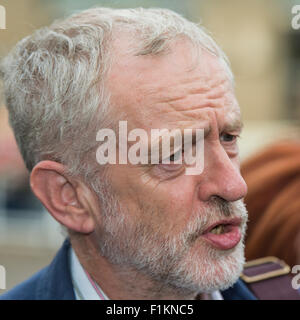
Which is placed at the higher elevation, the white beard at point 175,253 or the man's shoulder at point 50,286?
the white beard at point 175,253

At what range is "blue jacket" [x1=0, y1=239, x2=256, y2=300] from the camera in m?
1.89

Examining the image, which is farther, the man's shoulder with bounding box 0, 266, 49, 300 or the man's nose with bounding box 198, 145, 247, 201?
the man's shoulder with bounding box 0, 266, 49, 300

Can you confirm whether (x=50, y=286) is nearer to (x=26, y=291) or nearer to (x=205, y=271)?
(x=26, y=291)

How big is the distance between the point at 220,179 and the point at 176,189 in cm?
16

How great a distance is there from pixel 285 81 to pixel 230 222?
9.10m

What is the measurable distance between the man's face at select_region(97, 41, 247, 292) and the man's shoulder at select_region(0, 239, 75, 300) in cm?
29

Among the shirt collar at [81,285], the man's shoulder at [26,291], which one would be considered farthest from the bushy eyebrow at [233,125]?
the man's shoulder at [26,291]

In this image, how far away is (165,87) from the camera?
1.74 m

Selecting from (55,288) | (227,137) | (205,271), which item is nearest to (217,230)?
(205,271)

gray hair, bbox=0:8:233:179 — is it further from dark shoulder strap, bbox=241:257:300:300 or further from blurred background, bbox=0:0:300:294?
blurred background, bbox=0:0:300:294

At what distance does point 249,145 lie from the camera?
700 cm

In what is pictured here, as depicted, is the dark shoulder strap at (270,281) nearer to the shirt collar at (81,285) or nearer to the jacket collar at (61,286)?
the jacket collar at (61,286)

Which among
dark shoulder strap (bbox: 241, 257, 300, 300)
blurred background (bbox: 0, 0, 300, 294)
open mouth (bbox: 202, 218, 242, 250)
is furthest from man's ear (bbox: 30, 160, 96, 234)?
blurred background (bbox: 0, 0, 300, 294)

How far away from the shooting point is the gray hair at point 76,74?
1807 mm
